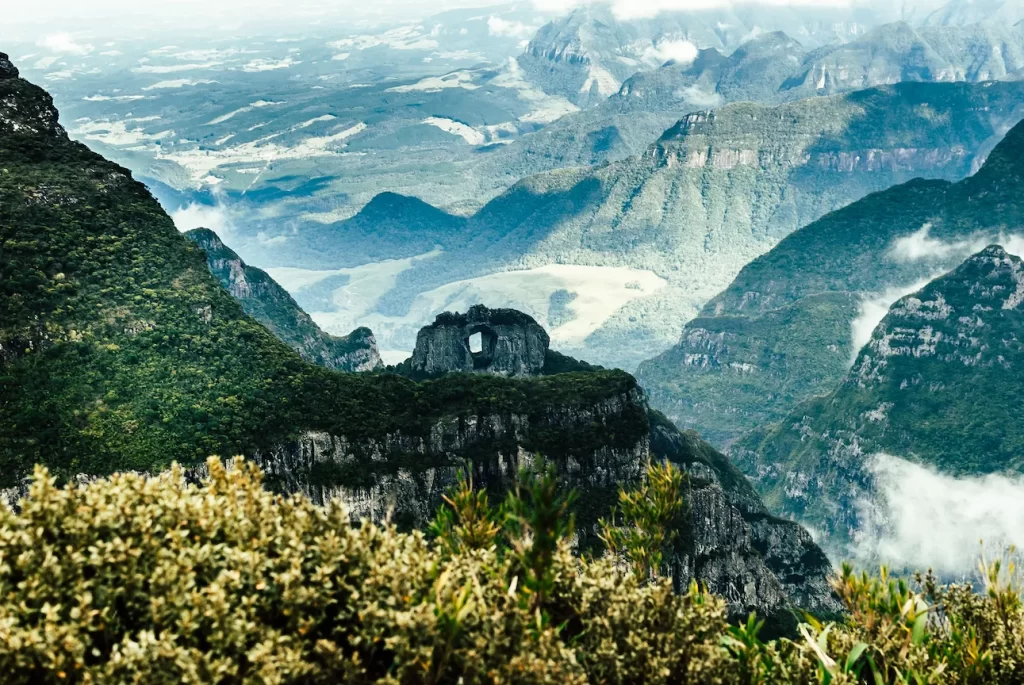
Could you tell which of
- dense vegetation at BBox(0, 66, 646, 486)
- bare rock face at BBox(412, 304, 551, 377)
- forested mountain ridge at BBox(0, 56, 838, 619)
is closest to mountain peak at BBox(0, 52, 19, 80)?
forested mountain ridge at BBox(0, 56, 838, 619)

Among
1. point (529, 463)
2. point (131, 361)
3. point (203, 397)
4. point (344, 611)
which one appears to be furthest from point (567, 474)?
point (344, 611)

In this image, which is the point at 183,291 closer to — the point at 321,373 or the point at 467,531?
the point at 321,373

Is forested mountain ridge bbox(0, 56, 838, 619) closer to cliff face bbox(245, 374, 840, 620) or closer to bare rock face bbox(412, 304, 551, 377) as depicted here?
cliff face bbox(245, 374, 840, 620)

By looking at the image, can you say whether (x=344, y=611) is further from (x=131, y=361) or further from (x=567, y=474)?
(x=567, y=474)

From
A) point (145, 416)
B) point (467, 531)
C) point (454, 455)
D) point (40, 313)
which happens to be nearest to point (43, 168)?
point (40, 313)

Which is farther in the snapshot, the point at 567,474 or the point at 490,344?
the point at 490,344

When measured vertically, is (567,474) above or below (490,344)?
below
